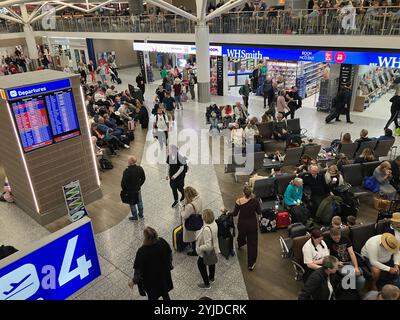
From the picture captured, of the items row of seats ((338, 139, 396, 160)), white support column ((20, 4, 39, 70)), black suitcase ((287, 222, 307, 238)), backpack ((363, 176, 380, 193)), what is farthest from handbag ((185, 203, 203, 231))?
white support column ((20, 4, 39, 70))

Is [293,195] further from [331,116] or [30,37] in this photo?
[30,37]

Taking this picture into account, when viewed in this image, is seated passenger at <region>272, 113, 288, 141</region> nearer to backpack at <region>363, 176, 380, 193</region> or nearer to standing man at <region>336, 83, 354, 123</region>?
backpack at <region>363, 176, 380, 193</region>

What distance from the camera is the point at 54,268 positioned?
2.09m

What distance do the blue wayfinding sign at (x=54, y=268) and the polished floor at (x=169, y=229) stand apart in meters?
3.72

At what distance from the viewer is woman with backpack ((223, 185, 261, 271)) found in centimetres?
570

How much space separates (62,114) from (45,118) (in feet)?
1.38

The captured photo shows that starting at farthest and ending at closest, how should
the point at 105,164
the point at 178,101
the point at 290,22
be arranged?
the point at 178,101 < the point at 290,22 < the point at 105,164

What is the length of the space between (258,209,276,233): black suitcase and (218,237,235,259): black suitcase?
3.37 feet

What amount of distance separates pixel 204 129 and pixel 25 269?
1240cm

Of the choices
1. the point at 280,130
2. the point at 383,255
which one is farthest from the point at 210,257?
the point at 280,130

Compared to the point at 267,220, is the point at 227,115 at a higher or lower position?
higher

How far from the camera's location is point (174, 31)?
63.1 ft

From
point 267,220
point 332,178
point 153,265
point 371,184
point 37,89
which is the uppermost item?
point 37,89

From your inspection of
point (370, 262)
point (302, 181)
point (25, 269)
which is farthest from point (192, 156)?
point (25, 269)
